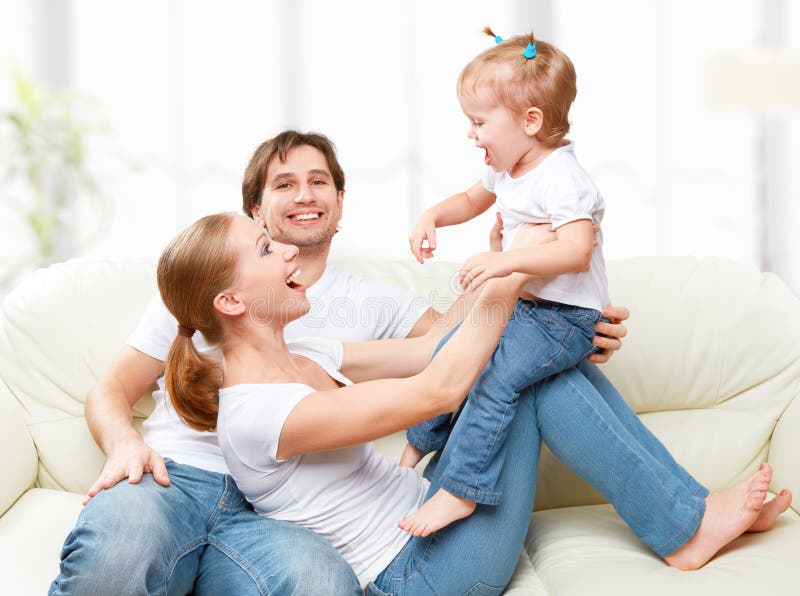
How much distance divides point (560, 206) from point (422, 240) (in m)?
0.32

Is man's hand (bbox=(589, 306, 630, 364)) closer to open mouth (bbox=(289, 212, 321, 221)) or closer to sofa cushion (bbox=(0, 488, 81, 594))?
open mouth (bbox=(289, 212, 321, 221))

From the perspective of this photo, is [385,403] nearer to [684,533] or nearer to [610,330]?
[610,330]

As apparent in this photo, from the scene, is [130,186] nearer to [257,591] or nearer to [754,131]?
[257,591]

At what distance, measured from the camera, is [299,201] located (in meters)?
1.88

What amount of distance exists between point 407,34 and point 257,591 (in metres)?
2.47

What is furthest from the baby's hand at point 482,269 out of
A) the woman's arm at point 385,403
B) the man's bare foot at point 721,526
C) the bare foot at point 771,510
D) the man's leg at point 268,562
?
the bare foot at point 771,510

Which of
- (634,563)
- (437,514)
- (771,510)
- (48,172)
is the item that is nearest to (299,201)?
(437,514)

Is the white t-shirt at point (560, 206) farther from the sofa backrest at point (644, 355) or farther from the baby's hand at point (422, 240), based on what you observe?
the sofa backrest at point (644, 355)

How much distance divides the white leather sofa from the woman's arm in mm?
480

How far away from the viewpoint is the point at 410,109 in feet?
10.9

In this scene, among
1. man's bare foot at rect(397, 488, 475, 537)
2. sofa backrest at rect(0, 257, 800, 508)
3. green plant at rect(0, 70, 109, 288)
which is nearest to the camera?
man's bare foot at rect(397, 488, 475, 537)

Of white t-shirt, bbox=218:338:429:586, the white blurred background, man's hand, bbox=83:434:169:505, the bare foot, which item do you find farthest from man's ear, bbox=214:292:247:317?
the white blurred background

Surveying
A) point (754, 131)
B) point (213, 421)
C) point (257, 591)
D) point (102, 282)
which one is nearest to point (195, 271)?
point (213, 421)

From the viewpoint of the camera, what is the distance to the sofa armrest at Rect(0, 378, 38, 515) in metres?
1.70
